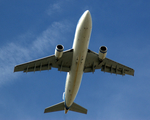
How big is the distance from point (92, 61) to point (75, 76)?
391 cm

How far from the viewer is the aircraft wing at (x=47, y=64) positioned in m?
27.0

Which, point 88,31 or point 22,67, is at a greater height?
point 88,31

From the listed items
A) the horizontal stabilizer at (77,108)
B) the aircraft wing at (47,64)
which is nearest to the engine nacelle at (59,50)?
the aircraft wing at (47,64)

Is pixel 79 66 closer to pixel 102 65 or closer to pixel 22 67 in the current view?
pixel 102 65

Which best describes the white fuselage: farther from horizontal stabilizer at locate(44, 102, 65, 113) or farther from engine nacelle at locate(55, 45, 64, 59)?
horizontal stabilizer at locate(44, 102, 65, 113)

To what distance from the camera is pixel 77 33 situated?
23.1 meters

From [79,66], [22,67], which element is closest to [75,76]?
[79,66]

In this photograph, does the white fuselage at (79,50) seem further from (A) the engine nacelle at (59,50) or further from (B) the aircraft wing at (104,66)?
(B) the aircraft wing at (104,66)

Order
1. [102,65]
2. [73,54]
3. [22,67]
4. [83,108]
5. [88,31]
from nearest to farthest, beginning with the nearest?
[88,31] < [73,54] < [22,67] < [102,65] < [83,108]

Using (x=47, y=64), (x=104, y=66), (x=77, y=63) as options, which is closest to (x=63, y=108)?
(x=47, y=64)

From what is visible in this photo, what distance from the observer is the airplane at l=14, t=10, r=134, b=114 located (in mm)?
22828

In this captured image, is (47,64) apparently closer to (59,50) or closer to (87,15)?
(59,50)

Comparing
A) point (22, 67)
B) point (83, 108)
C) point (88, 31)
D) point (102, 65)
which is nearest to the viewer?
point (88, 31)

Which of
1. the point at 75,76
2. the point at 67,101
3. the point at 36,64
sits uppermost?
the point at 36,64
